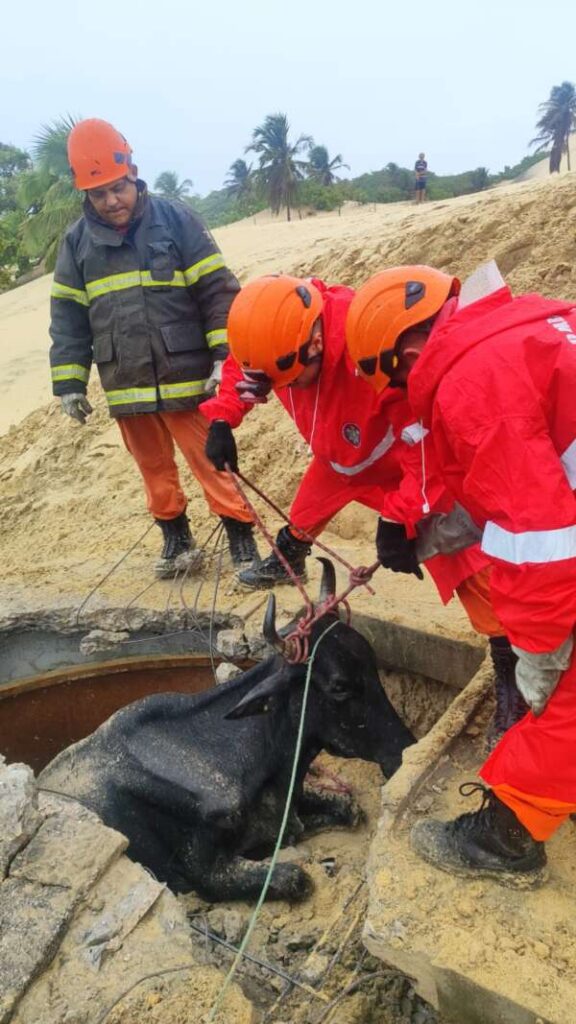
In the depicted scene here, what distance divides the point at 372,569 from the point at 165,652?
2.21 metres

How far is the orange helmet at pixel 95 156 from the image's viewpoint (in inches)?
158

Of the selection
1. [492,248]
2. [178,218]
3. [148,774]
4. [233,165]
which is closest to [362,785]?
[148,774]

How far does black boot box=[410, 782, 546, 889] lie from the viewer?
2.33 metres

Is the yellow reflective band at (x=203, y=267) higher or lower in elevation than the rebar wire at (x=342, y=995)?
higher

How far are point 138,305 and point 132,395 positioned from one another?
52 cm

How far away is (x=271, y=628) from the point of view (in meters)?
3.17

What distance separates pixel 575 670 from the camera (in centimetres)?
211

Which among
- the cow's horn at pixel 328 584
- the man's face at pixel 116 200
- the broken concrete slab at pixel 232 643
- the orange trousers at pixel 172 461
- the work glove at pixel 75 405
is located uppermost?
the man's face at pixel 116 200

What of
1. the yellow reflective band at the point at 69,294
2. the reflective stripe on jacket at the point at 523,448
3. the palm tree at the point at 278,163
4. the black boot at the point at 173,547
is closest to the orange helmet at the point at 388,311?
the reflective stripe on jacket at the point at 523,448

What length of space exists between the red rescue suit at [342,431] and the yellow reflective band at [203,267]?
670 millimetres

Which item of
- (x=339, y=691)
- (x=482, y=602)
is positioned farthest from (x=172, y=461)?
(x=482, y=602)

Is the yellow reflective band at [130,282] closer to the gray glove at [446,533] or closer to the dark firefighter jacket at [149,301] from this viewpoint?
the dark firefighter jacket at [149,301]

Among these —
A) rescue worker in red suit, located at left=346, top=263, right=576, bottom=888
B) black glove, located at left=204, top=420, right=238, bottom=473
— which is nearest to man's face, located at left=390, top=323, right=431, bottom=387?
rescue worker in red suit, located at left=346, top=263, right=576, bottom=888

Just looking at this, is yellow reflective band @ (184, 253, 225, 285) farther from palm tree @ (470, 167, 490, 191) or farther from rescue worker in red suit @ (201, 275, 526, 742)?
palm tree @ (470, 167, 490, 191)
